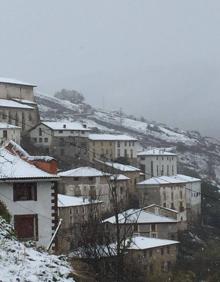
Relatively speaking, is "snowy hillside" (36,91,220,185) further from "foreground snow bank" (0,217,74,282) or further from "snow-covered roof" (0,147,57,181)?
"foreground snow bank" (0,217,74,282)

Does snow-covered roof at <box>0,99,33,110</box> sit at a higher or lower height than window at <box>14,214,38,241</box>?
higher

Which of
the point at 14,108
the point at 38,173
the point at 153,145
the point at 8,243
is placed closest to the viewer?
the point at 8,243

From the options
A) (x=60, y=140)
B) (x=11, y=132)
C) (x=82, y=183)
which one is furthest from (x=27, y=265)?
(x=60, y=140)

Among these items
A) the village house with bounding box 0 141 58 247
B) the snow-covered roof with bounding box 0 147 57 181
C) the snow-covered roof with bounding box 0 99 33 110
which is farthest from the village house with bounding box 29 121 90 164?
the village house with bounding box 0 141 58 247

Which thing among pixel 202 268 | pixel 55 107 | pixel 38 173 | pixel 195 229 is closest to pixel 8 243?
pixel 38 173

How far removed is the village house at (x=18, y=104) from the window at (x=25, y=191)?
61949 mm

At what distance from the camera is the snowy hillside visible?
159m

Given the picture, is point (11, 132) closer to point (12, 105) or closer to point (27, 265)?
point (12, 105)

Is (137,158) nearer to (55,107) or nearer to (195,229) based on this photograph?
(195,229)

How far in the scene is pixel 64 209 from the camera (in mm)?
59000

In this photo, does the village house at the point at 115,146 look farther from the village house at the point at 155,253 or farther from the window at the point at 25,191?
the window at the point at 25,191

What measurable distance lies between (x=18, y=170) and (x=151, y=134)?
531 ft

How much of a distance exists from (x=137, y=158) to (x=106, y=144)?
21.9 ft

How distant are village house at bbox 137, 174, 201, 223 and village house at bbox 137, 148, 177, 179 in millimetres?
10466
